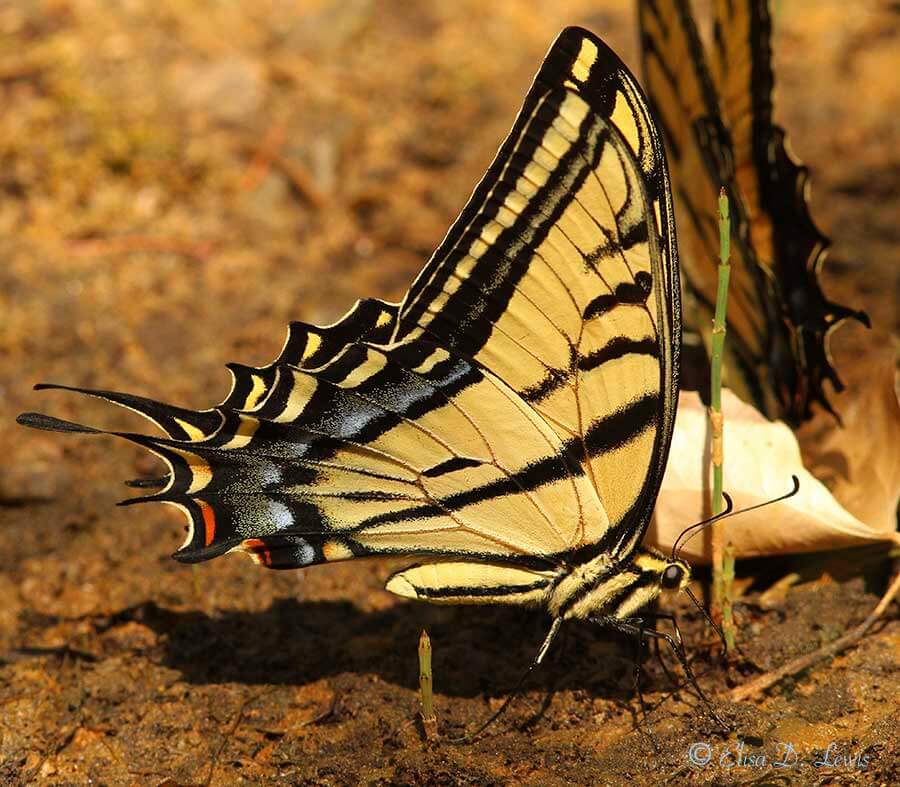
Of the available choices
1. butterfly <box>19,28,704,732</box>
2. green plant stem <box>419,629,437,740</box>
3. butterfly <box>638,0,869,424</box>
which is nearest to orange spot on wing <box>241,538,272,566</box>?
butterfly <box>19,28,704,732</box>

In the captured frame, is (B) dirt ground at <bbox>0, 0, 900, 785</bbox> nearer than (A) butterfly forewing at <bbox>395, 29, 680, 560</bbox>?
No

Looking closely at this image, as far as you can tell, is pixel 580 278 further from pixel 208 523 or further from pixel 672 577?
pixel 208 523

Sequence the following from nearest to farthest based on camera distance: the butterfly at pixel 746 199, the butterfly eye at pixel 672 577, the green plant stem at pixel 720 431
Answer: the green plant stem at pixel 720 431
the butterfly eye at pixel 672 577
the butterfly at pixel 746 199

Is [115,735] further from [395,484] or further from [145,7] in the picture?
[145,7]

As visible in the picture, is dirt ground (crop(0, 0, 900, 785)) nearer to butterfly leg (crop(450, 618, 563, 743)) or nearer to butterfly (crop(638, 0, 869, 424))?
butterfly leg (crop(450, 618, 563, 743))

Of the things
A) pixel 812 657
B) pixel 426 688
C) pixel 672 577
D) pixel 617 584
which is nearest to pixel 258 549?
pixel 426 688

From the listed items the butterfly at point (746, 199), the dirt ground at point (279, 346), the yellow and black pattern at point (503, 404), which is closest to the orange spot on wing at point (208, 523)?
the yellow and black pattern at point (503, 404)

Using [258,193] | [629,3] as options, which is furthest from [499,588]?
[629,3]

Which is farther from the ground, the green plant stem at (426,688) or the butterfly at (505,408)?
the butterfly at (505,408)

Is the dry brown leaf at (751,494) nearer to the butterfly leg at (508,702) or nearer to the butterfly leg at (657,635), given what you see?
the butterfly leg at (657,635)
